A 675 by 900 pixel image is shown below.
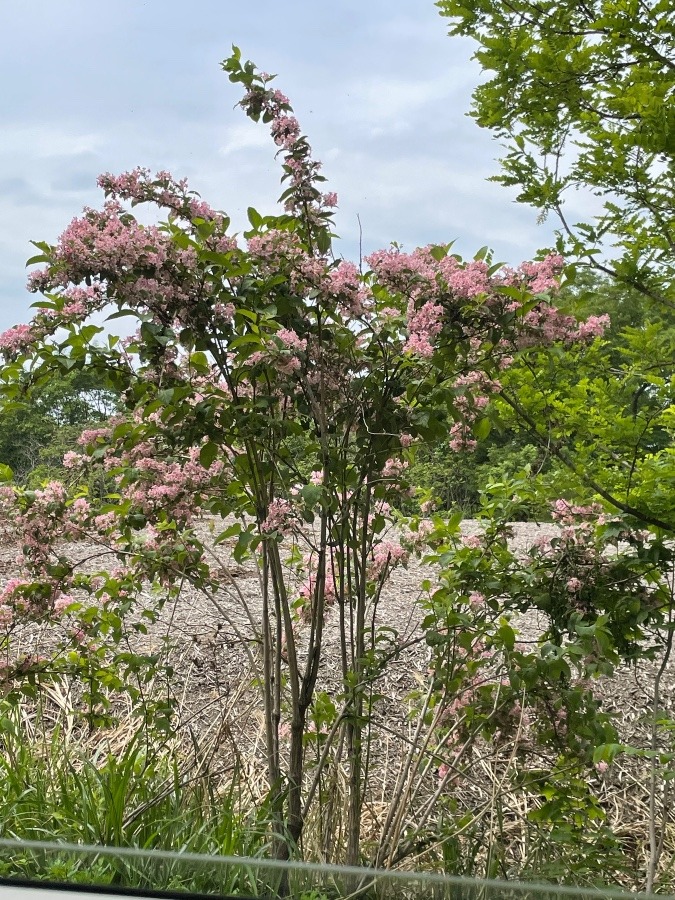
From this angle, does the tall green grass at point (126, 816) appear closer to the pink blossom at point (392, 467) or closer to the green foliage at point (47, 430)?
the pink blossom at point (392, 467)

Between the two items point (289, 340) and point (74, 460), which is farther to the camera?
point (74, 460)

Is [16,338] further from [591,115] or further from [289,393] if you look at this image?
[591,115]

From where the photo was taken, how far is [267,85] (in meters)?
1.03

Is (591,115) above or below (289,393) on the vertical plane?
above

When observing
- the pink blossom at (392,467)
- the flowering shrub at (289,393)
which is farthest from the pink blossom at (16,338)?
the pink blossom at (392,467)

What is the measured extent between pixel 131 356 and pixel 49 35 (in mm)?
980

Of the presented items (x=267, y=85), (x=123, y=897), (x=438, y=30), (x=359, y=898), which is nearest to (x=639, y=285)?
(x=267, y=85)

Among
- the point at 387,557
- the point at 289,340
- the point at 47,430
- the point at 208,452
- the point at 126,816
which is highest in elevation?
the point at 47,430

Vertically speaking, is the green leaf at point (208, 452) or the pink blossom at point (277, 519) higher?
the green leaf at point (208, 452)

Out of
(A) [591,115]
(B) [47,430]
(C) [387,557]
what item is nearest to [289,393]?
(C) [387,557]

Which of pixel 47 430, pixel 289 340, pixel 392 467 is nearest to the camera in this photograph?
pixel 289 340

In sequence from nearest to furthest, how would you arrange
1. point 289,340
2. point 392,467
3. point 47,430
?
point 289,340
point 392,467
point 47,430

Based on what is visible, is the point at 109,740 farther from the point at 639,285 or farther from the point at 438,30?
the point at 438,30

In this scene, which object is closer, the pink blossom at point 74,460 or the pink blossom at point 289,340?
the pink blossom at point 289,340
